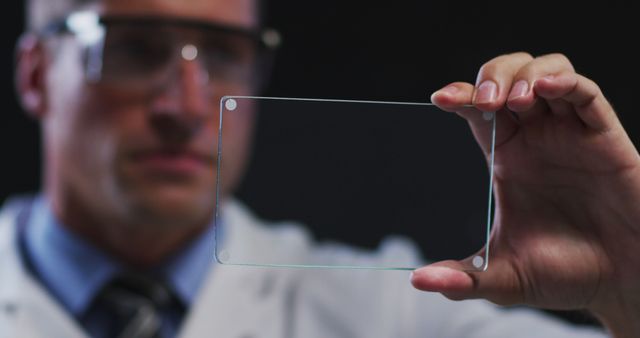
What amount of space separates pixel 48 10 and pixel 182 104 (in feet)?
1.78

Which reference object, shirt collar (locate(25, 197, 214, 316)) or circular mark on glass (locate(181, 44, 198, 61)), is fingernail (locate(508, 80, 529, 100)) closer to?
circular mark on glass (locate(181, 44, 198, 61))

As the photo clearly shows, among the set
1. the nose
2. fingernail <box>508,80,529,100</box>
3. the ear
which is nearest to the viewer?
fingernail <box>508,80,529,100</box>

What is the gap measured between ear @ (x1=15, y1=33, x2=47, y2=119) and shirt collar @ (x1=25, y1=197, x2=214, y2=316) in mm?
265

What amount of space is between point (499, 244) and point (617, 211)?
148 millimetres

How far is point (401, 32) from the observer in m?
1.97

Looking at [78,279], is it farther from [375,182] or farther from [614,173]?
[614,173]

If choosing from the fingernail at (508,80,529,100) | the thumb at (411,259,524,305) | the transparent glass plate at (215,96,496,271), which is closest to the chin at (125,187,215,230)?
the transparent glass plate at (215,96,496,271)

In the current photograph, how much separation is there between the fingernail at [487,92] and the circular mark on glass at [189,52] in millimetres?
797

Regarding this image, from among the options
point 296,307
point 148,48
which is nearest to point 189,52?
point 148,48

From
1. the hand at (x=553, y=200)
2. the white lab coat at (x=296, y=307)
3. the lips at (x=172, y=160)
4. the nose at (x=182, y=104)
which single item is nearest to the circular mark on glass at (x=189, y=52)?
the nose at (x=182, y=104)

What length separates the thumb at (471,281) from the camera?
0.83 metres

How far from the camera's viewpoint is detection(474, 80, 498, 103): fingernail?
787 millimetres

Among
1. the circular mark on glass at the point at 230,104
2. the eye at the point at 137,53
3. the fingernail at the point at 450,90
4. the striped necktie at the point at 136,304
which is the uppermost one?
the fingernail at the point at 450,90

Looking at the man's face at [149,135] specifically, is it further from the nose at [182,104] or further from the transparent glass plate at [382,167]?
the transparent glass plate at [382,167]
